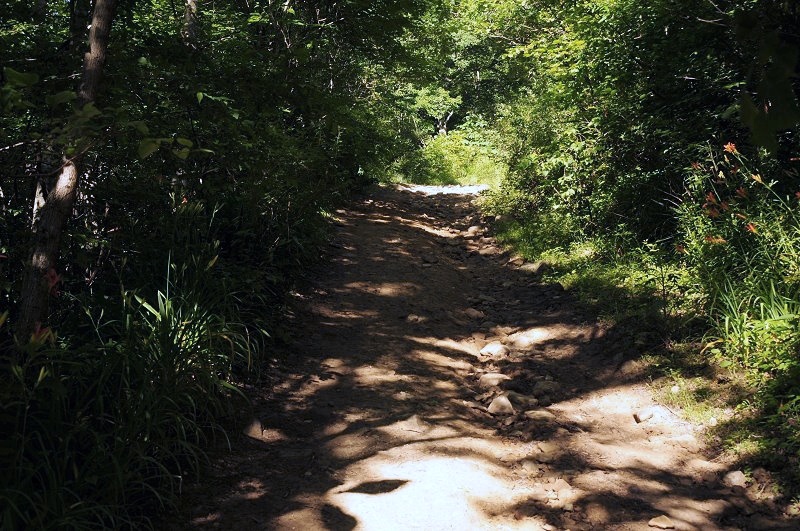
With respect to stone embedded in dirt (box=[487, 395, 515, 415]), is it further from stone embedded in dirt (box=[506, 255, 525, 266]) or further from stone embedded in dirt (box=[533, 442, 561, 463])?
stone embedded in dirt (box=[506, 255, 525, 266])

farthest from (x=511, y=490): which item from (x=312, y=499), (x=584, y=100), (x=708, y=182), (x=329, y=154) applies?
(x=329, y=154)

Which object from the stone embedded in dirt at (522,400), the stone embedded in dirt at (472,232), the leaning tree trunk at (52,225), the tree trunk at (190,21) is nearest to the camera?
the leaning tree trunk at (52,225)

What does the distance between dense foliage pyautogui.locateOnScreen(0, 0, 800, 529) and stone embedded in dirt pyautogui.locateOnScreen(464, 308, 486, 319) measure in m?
1.64

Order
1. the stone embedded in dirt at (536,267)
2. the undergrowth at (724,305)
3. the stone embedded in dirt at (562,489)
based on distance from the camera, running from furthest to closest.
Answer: the stone embedded in dirt at (536,267), the undergrowth at (724,305), the stone embedded in dirt at (562,489)

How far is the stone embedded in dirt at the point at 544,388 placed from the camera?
5.17 metres

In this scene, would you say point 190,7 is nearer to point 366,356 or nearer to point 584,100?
point 366,356

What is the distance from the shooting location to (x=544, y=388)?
17.1ft

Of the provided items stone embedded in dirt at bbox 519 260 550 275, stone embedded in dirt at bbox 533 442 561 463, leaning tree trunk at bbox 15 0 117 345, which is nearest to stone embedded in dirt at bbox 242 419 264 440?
leaning tree trunk at bbox 15 0 117 345

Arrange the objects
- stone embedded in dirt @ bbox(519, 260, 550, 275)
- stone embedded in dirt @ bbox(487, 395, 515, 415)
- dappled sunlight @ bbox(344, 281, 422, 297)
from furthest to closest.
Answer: stone embedded in dirt @ bbox(519, 260, 550, 275), dappled sunlight @ bbox(344, 281, 422, 297), stone embedded in dirt @ bbox(487, 395, 515, 415)

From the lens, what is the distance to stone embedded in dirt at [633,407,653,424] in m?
4.61

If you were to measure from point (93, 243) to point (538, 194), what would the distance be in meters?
7.97

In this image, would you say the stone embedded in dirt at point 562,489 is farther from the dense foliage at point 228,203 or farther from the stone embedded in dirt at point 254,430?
the stone embedded in dirt at point 254,430

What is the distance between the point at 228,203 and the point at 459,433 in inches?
128

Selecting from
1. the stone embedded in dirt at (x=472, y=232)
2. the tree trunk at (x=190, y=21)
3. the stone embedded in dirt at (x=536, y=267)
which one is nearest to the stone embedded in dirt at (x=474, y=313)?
the stone embedded in dirt at (x=536, y=267)
